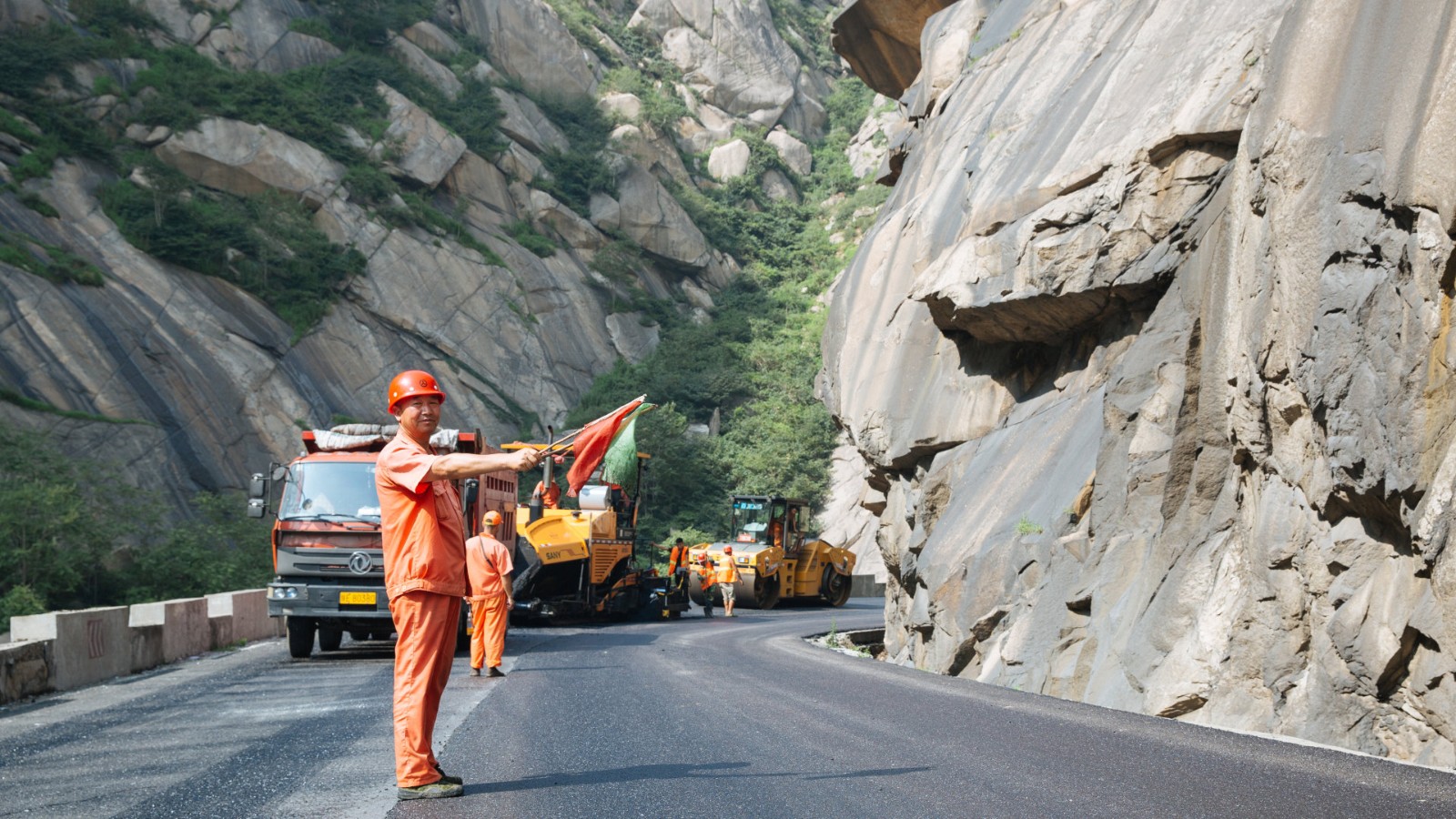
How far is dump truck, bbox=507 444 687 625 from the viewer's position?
78.5ft

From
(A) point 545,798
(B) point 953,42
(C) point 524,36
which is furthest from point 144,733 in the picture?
(C) point 524,36

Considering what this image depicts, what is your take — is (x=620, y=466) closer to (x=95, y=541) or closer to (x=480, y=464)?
(x=95, y=541)

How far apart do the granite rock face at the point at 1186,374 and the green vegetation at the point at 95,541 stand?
13088mm

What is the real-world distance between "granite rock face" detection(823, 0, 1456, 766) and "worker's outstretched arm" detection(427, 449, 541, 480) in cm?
650

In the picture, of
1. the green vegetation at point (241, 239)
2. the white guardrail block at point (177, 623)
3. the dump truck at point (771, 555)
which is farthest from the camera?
the green vegetation at point (241, 239)

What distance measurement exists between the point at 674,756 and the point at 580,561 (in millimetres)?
17683

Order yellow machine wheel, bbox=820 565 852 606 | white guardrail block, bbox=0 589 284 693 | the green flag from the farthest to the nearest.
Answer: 1. yellow machine wheel, bbox=820 565 852 606
2. the green flag
3. white guardrail block, bbox=0 589 284 693

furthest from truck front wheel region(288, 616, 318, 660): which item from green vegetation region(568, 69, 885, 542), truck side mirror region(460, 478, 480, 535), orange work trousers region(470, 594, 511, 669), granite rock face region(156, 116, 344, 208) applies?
green vegetation region(568, 69, 885, 542)

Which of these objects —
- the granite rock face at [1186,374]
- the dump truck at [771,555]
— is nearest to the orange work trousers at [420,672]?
the granite rock face at [1186,374]

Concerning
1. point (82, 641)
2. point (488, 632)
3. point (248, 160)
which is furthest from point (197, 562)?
point (248, 160)

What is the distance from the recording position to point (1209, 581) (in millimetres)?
12375

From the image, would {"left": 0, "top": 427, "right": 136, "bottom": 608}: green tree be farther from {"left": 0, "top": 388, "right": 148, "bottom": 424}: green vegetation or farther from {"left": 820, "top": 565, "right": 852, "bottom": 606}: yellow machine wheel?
{"left": 820, "top": 565, "right": 852, "bottom": 606}: yellow machine wheel

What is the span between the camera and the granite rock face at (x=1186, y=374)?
9.59 metres

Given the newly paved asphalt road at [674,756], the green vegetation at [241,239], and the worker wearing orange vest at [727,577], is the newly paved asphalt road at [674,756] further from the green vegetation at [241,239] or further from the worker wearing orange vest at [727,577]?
the green vegetation at [241,239]
